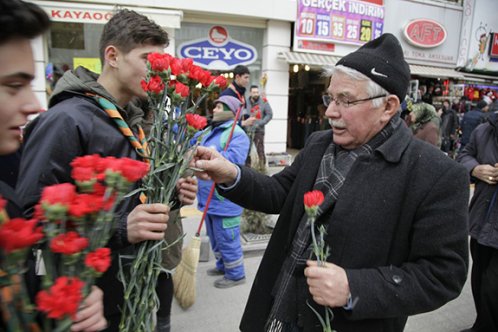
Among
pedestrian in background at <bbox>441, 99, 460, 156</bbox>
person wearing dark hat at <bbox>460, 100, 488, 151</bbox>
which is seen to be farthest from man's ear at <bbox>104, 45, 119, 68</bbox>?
pedestrian in background at <bbox>441, 99, 460, 156</bbox>

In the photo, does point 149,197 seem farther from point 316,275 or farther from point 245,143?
point 245,143

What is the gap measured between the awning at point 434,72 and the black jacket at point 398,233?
36.3ft

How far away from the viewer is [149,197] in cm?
117

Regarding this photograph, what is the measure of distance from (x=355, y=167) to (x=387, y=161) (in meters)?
0.12

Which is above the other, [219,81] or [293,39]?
[293,39]

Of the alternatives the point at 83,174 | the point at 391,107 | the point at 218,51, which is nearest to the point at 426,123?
the point at 391,107

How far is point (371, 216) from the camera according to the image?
4.32ft

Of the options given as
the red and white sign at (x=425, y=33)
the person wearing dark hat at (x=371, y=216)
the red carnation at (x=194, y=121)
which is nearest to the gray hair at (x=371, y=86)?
the person wearing dark hat at (x=371, y=216)

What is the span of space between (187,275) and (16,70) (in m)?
2.51

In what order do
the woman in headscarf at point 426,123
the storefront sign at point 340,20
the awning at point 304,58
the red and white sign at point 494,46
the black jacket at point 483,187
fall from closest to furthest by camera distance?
the black jacket at point 483,187, the woman in headscarf at point 426,123, the awning at point 304,58, the storefront sign at point 340,20, the red and white sign at point 494,46

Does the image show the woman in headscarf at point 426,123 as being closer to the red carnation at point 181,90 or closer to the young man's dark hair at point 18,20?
the red carnation at point 181,90

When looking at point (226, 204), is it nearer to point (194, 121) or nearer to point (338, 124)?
point (338, 124)

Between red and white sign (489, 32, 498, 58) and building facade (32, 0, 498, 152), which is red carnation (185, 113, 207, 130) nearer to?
building facade (32, 0, 498, 152)

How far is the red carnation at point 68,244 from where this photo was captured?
0.58 m
